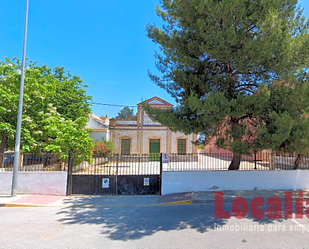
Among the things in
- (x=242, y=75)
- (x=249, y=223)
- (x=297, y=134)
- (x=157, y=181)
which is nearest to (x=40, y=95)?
(x=157, y=181)

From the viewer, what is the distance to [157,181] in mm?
9164

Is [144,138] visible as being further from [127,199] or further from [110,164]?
[127,199]

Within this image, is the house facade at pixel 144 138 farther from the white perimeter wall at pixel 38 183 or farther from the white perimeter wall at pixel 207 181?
the white perimeter wall at pixel 207 181

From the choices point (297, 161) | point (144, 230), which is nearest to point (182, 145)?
point (297, 161)

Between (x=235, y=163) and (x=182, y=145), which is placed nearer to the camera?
(x=235, y=163)

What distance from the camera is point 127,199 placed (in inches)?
330

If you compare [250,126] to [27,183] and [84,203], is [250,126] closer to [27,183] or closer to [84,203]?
[84,203]

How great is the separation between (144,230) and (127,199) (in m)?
3.60

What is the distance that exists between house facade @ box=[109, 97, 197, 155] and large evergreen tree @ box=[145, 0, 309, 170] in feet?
49.7

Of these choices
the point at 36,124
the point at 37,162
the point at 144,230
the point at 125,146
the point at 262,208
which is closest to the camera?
the point at 144,230

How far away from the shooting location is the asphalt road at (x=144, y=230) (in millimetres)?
4207

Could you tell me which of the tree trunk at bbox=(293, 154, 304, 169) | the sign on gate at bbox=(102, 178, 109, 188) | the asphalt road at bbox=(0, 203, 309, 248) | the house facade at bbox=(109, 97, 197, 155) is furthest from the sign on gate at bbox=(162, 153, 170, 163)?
the house facade at bbox=(109, 97, 197, 155)

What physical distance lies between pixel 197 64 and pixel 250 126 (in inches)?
123

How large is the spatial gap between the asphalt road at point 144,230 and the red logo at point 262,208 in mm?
315
